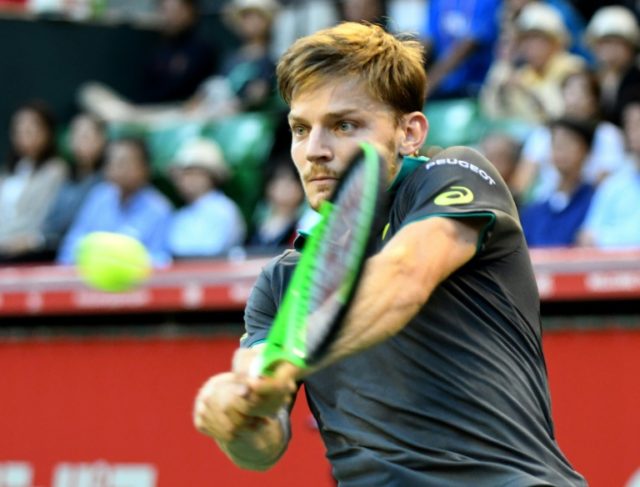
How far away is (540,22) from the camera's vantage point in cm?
911

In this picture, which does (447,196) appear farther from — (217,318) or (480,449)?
(217,318)

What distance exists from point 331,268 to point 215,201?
6.66 metres

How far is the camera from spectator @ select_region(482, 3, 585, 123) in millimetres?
9125

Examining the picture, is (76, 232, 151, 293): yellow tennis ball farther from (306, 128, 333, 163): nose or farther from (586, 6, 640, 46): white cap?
(306, 128, 333, 163): nose

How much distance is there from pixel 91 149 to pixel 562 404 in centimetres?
540

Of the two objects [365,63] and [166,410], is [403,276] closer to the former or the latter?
[365,63]

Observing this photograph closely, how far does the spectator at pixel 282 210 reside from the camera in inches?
336

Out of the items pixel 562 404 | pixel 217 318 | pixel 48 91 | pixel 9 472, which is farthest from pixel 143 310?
pixel 48 91

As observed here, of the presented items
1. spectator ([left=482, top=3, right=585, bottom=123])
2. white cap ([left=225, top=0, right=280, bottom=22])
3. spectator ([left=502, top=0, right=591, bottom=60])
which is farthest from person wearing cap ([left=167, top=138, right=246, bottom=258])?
spectator ([left=502, top=0, right=591, bottom=60])

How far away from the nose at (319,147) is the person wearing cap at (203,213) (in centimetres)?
562

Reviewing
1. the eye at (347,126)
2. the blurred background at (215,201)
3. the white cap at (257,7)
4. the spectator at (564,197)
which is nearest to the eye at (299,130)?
the eye at (347,126)

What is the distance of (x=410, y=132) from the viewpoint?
330 centimetres

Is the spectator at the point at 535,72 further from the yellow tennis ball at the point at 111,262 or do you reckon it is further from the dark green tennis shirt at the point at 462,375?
the dark green tennis shirt at the point at 462,375

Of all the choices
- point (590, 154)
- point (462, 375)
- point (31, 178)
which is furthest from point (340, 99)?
point (31, 178)
